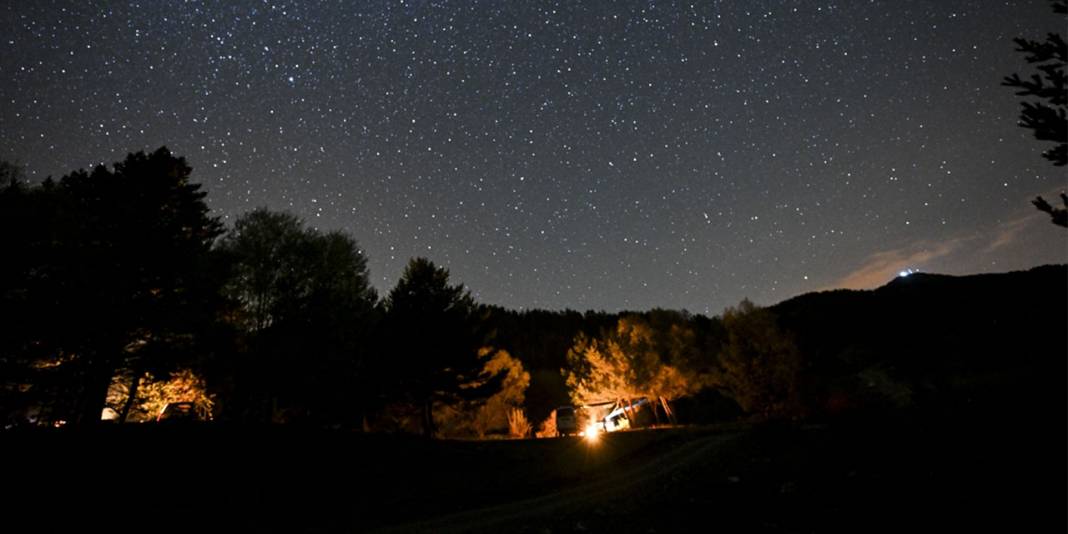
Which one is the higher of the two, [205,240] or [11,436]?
[205,240]

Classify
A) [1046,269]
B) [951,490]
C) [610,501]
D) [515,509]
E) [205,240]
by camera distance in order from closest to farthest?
[951,490], [610,501], [515,509], [205,240], [1046,269]

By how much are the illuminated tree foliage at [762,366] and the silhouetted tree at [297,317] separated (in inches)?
897

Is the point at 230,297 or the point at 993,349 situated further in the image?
the point at 230,297

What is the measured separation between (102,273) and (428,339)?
1577 cm

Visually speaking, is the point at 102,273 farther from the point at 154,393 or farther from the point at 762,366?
the point at 762,366

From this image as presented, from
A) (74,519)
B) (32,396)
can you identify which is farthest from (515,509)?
(32,396)

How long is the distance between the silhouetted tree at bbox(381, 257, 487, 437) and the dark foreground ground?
25.5 feet

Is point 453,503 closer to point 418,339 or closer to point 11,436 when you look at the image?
point 11,436

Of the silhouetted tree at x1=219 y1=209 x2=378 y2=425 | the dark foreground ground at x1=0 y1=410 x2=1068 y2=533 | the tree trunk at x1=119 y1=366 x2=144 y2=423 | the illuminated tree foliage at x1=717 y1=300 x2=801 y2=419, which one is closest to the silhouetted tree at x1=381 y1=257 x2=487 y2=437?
the silhouetted tree at x1=219 y1=209 x2=378 y2=425

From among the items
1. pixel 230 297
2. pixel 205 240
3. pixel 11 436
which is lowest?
pixel 11 436

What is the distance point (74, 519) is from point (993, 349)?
1452 inches

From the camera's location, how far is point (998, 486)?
15.0ft

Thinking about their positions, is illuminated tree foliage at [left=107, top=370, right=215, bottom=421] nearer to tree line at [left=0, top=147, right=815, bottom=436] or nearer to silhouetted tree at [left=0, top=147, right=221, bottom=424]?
tree line at [left=0, top=147, right=815, bottom=436]

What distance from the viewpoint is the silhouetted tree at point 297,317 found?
83.4ft
